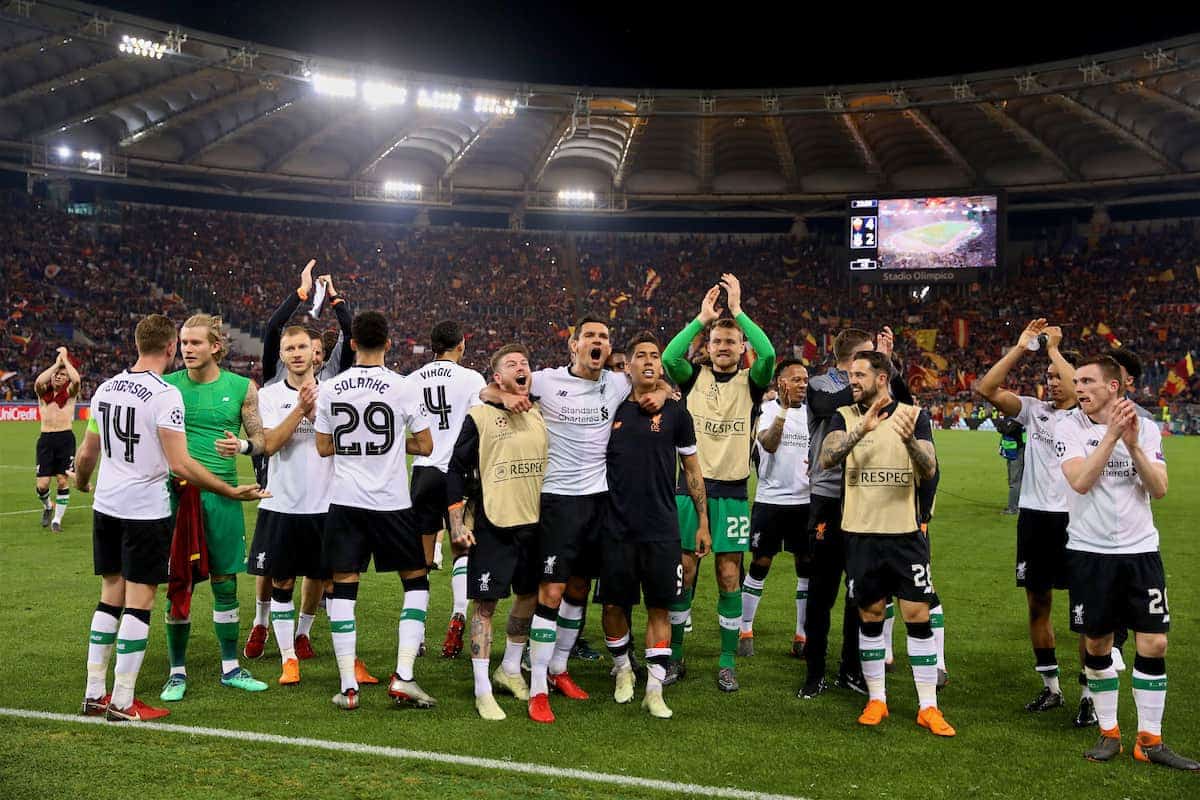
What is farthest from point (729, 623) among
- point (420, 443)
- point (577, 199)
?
point (577, 199)

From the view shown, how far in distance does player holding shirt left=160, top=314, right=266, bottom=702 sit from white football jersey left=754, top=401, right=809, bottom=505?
3.79 meters

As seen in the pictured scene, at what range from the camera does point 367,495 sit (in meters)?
6.56

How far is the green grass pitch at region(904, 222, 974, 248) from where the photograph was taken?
136 ft

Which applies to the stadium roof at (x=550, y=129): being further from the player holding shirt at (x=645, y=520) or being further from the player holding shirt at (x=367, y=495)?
the player holding shirt at (x=645, y=520)

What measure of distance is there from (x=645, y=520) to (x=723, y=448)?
128cm

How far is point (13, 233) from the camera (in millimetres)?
42344

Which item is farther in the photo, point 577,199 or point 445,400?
point 577,199

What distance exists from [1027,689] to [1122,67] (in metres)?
36.5

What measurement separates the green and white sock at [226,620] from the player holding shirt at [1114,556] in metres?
5.29

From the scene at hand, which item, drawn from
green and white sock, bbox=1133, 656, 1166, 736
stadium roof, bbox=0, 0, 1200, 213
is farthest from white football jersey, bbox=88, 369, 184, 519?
stadium roof, bbox=0, 0, 1200, 213

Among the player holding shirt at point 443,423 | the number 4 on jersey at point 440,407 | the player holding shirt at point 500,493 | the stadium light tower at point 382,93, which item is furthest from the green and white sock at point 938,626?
the stadium light tower at point 382,93

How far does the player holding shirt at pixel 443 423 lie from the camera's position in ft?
26.0

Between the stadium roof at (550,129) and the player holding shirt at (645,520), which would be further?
the stadium roof at (550,129)

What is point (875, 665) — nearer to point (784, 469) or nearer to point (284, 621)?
point (784, 469)
